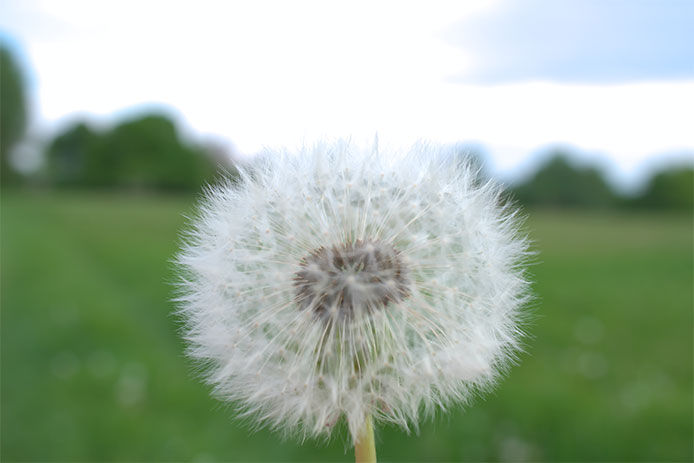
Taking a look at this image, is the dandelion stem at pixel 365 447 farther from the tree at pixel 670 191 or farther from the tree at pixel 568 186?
the tree at pixel 670 191

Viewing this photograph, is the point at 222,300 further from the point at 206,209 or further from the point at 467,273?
the point at 467,273

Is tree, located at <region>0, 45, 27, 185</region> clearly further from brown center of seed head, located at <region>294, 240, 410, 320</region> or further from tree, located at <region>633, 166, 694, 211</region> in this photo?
brown center of seed head, located at <region>294, 240, 410, 320</region>

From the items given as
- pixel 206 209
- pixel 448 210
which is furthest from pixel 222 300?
pixel 448 210

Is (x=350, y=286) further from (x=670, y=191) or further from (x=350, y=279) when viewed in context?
(x=670, y=191)

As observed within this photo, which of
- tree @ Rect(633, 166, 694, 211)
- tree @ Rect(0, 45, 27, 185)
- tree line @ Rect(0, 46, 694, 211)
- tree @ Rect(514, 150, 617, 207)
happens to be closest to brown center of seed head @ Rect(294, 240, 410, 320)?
tree @ Rect(514, 150, 617, 207)

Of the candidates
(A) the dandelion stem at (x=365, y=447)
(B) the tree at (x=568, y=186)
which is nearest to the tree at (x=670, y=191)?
(B) the tree at (x=568, y=186)
